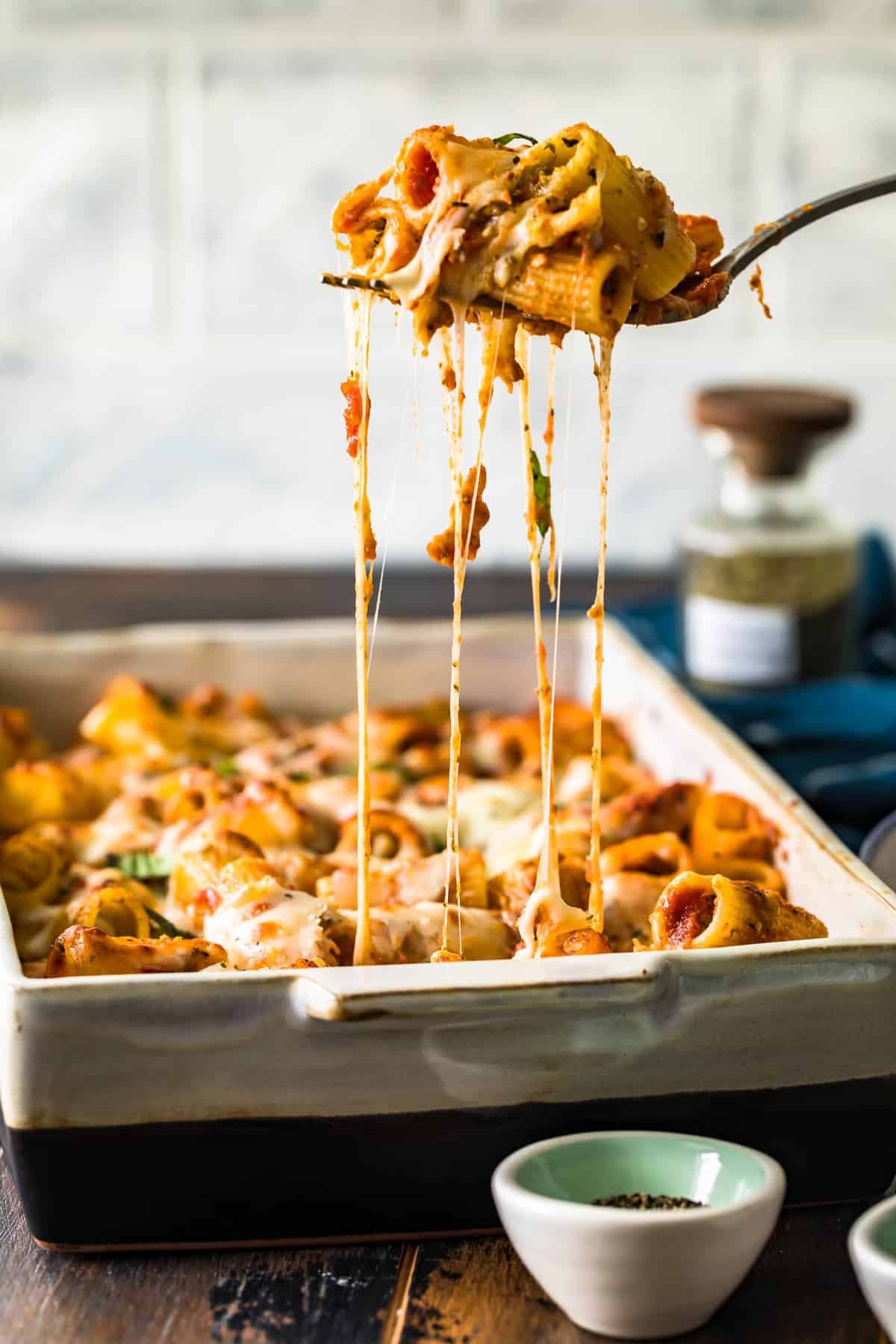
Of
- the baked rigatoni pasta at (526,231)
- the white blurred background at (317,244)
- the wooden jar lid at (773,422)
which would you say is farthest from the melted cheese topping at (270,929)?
the white blurred background at (317,244)

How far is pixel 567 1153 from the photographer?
0.92 metres

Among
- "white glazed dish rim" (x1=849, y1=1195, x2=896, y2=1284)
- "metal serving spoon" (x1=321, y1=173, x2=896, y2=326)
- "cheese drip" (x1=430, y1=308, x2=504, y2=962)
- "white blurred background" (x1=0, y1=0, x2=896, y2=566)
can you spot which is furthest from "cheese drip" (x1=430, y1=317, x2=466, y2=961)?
"white blurred background" (x1=0, y1=0, x2=896, y2=566)

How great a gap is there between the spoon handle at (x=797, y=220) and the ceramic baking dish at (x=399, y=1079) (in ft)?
1.60

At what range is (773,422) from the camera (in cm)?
211

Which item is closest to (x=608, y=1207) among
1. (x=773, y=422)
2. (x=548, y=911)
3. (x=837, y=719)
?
(x=548, y=911)

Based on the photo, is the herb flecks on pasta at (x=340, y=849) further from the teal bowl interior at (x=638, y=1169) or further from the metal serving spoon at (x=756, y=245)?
the metal serving spoon at (x=756, y=245)

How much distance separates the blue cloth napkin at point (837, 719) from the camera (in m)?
1.63

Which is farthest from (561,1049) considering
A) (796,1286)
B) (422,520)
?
(422,520)

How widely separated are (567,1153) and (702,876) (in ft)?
0.80

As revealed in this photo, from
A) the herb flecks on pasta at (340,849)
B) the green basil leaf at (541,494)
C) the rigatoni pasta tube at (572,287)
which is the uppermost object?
the rigatoni pasta tube at (572,287)

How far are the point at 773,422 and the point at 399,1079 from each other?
1.36m

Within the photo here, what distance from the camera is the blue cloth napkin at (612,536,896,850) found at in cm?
163

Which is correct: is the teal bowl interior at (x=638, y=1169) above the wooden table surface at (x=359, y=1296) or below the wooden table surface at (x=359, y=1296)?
above

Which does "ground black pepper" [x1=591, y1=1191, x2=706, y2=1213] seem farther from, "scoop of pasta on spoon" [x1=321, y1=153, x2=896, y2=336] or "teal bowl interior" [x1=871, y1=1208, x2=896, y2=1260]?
"scoop of pasta on spoon" [x1=321, y1=153, x2=896, y2=336]
